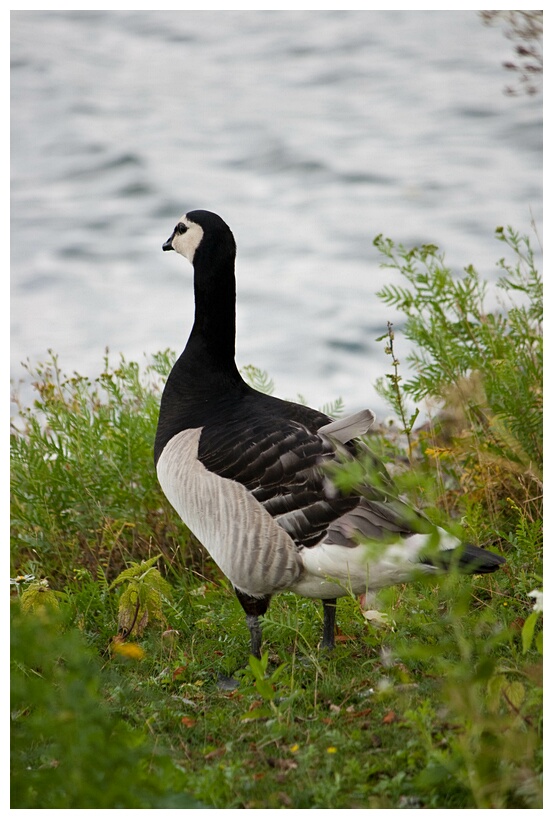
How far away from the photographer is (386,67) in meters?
12.5

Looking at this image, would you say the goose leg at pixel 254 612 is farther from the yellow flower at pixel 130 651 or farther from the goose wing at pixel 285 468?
the yellow flower at pixel 130 651

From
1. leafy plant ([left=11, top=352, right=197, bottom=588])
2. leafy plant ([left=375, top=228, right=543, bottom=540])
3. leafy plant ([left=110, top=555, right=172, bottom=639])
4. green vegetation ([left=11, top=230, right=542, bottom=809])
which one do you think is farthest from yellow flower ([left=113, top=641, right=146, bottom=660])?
leafy plant ([left=375, top=228, right=543, bottom=540])

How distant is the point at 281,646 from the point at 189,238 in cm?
235

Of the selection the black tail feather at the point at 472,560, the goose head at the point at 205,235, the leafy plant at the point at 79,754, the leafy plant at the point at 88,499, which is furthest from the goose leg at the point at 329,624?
the goose head at the point at 205,235

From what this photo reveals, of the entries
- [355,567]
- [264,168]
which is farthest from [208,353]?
[264,168]

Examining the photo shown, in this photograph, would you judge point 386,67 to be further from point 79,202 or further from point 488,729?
point 488,729

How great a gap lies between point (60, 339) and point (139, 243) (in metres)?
3.16

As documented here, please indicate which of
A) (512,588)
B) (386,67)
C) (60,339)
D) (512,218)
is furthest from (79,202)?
(512,588)

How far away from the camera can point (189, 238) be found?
17.8ft

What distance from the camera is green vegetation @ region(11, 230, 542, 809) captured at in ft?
10.1

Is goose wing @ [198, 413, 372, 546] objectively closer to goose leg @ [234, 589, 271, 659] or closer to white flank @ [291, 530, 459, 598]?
white flank @ [291, 530, 459, 598]

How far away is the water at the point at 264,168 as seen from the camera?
11.8m

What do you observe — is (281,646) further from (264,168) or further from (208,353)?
(264,168)

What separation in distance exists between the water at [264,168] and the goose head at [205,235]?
17.0 ft
